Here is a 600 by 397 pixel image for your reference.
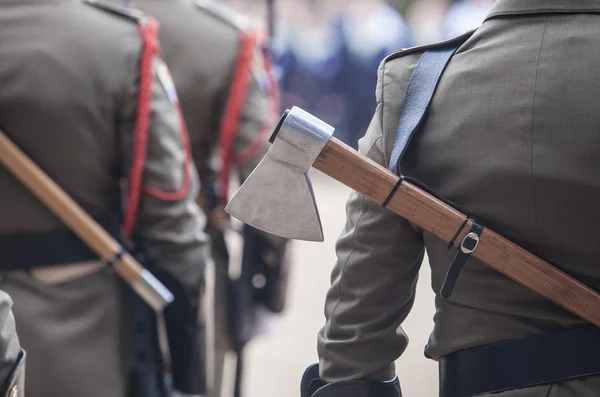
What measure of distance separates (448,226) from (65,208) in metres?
1.02

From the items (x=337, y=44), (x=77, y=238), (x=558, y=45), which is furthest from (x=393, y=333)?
(x=337, y=44)

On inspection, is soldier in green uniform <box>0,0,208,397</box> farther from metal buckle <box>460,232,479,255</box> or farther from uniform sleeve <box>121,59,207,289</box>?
metal buckle <box>460,232,479,255</box>

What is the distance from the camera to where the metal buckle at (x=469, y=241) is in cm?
133

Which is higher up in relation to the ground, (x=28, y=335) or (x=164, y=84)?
(x=164, y=84)

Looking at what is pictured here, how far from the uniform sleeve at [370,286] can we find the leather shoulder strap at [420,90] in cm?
5

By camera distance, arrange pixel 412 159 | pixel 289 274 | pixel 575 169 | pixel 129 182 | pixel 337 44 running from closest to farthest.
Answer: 1. pixel 575 169
2. pixel 412 159
3. pixel 129 182
4. pixel 289 274
5. pixel 337 44

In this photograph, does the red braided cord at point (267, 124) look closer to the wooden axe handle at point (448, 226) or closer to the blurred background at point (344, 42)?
the wooden axe handle at point (448, 226)

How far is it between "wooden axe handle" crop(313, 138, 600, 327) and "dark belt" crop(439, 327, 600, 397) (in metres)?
0.04

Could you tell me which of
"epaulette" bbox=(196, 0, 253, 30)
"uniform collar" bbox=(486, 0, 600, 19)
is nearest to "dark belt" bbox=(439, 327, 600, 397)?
"uniform collar" bbox=(486, 0, 600, 19)

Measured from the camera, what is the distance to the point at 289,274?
10.1 feet

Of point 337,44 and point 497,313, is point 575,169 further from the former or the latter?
point 337,44

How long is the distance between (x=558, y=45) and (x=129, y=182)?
115 cm

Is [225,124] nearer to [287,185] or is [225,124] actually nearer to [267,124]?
[267,124]

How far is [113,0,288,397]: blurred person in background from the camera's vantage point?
2855 mm
